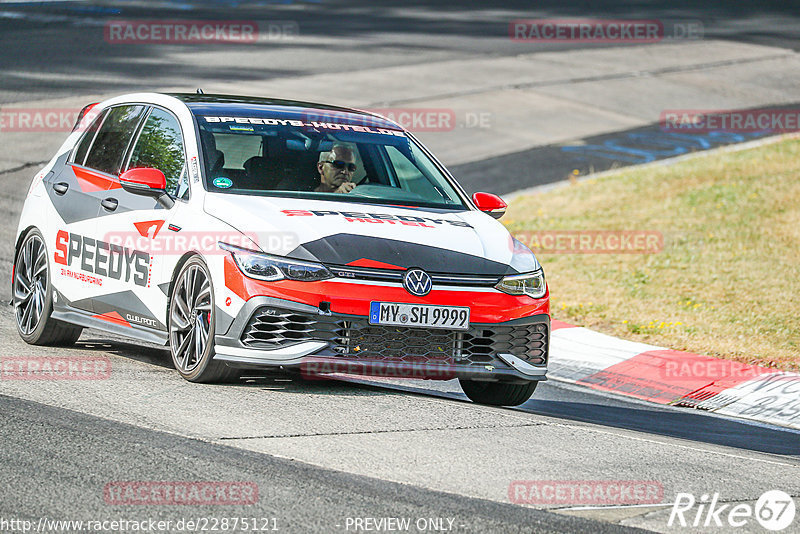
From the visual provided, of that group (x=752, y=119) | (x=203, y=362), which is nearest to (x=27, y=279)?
(x=203, y=362)

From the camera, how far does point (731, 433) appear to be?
27.3ft

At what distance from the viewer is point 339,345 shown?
23.2ft

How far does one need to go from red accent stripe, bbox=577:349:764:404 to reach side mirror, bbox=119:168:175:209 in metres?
3.91

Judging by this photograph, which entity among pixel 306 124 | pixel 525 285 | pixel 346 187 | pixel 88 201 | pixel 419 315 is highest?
pixel 306 124

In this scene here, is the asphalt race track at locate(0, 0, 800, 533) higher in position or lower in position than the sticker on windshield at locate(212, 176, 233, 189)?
lower

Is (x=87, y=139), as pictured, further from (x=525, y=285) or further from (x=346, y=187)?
(x=525, y=285)

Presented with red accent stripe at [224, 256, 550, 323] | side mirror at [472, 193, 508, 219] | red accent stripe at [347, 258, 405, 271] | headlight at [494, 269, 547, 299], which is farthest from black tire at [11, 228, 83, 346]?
headlight at [494, 269, 547, 299]

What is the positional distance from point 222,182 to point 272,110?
892 millimetres

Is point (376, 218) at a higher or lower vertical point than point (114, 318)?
higher

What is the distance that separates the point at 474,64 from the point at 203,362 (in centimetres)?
2065

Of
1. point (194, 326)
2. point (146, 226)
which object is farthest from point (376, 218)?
point (146, 226)

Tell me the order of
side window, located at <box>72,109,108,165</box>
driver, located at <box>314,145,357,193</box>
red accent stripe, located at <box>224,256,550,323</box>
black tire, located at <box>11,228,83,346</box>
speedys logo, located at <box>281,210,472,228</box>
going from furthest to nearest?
side window, located at <box>72,109,108,165</box> < black tire, located at <box>11,228,83,346</box> < driver, located at <box>314,145,357,193</box> < speedys logo, located at <box>281,210,472,228</box> < red accent stripe, located at <box>224,256,550,323</box>

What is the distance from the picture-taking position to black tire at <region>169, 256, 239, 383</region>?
721cm

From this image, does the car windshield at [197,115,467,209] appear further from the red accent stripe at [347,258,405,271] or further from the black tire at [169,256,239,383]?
the red accent stripe at [347,258,405,271]
